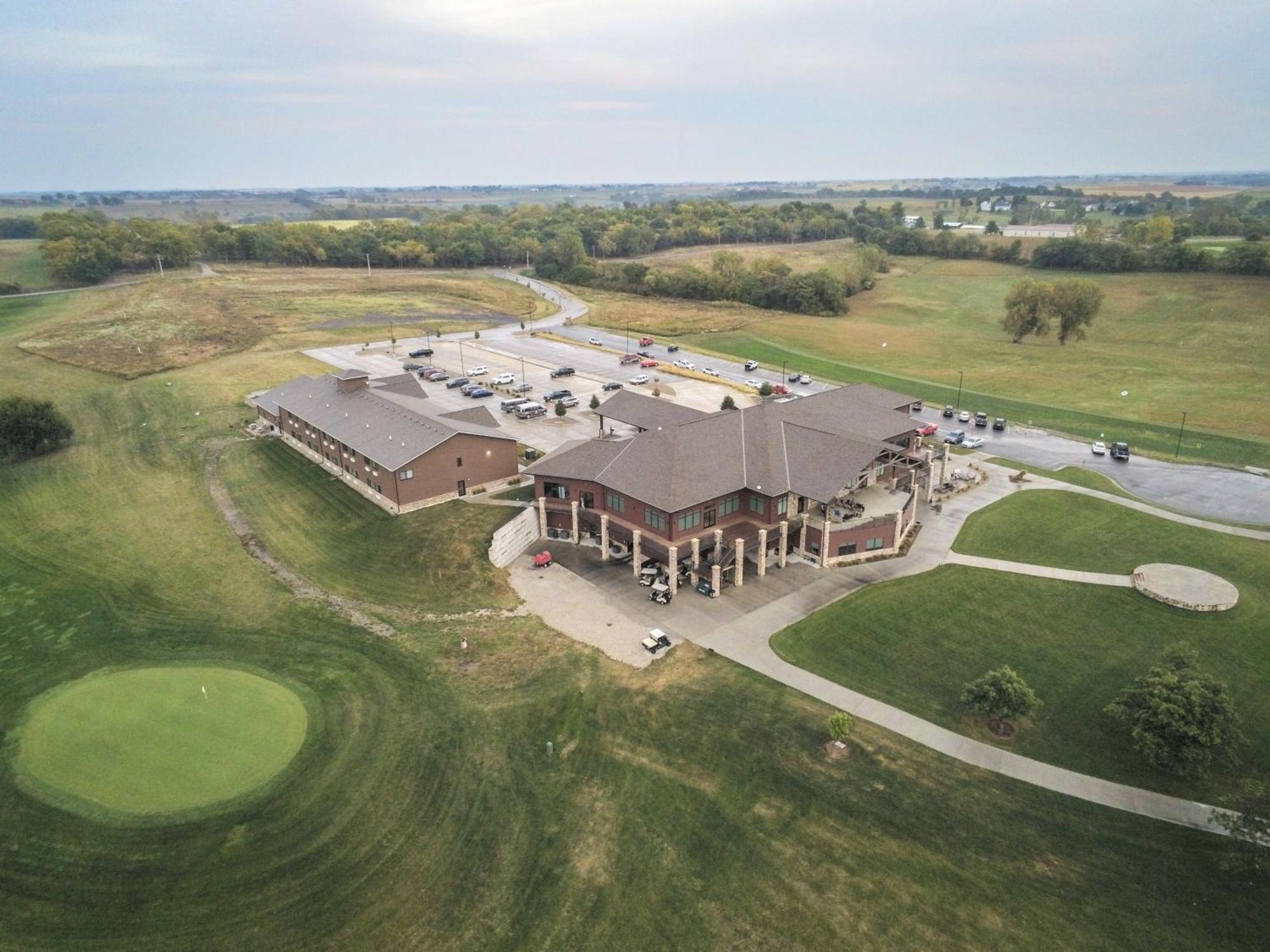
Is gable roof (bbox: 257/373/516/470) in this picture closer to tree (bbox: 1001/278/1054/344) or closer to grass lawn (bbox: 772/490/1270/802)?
grass lawn (bbox: 772/490/1270/802)

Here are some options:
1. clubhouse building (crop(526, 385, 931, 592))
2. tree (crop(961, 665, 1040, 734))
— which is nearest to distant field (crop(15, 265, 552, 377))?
clubhouse building (crop(526, 385, 931, 592))

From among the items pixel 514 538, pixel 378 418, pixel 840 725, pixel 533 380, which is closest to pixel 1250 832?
pixel 840 725

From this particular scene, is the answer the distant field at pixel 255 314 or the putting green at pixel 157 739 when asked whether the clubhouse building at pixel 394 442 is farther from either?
the distant field at pixel 255 314

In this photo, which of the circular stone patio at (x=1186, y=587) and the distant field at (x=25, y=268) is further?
the distant field at (x=25, y=268)

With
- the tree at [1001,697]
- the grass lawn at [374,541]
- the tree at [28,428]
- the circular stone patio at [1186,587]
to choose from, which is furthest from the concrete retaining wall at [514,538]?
the tree at [28,428]

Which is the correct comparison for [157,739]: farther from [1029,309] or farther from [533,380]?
[1029,309]

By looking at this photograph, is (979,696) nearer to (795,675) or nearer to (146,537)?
(795,675)
